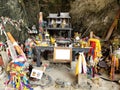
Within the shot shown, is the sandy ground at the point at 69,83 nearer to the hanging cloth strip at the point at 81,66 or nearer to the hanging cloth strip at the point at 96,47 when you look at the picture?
the hanging cloth strip at the point at 81,66

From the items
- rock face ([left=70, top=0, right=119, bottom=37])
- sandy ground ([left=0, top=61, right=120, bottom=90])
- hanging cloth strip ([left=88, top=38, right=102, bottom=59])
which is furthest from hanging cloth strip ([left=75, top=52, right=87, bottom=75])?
rock face ([left=70, top=0, right=119, bottom=37])

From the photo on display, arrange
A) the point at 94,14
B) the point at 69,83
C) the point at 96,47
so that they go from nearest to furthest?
the point at 69,83 < the point at 96,47 < the point at 94,14

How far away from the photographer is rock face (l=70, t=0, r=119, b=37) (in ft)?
21.6

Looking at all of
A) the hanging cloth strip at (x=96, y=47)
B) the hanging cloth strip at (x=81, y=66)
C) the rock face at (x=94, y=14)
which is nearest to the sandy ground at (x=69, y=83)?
the hanging cloth strip at (x=81, y=66)

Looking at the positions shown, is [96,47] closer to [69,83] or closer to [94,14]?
[69,83]

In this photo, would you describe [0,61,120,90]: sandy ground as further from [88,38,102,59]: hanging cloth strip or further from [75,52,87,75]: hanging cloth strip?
[88,38,102,59]: hanging cloth strip

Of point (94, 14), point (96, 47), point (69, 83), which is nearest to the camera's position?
point (69, 83)

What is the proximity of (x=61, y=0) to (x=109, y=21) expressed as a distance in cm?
178

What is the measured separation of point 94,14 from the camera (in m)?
6.93


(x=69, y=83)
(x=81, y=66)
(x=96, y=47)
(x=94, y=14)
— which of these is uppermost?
(x=94, y=14)

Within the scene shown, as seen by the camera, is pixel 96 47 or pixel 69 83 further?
pixel 96 47

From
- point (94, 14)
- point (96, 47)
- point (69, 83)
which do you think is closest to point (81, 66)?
point (69, 83)

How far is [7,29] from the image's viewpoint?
6.14 meters

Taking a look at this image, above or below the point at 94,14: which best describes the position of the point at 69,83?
below
